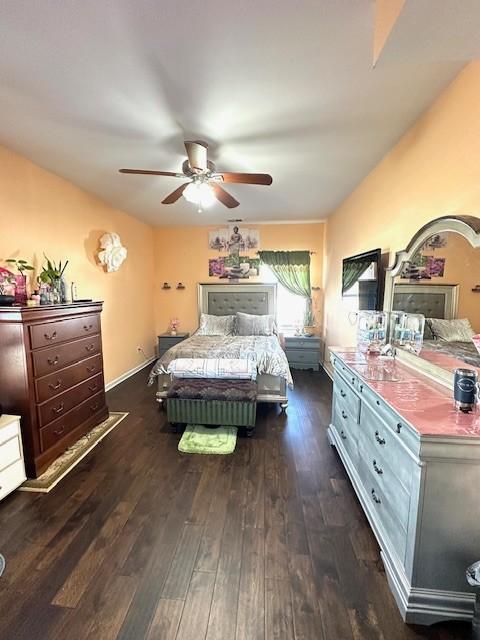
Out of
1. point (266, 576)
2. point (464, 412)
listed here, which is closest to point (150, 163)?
point (464, 412)

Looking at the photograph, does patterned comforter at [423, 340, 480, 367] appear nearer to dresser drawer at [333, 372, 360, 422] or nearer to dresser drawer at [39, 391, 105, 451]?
dresser drawer at [333, 372, 360, 422]

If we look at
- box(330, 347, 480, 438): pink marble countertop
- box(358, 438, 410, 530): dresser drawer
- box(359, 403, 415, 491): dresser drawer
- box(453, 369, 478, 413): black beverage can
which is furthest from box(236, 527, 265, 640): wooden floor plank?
box(453, 369, 478, 413): black beverage can

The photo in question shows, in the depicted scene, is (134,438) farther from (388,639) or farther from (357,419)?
(388,639)

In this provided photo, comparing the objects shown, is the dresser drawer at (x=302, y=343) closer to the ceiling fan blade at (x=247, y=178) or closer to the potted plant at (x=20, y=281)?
the ceiling fan blade at (x=247, y=178)

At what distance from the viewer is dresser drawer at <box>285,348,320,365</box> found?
15.8 feet

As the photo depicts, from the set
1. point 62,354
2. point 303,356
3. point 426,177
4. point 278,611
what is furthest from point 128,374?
point 426,177

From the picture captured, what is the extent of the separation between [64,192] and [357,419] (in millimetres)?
3822

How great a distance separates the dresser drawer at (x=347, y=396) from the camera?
1.94 m

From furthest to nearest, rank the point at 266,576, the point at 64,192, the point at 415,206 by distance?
the point at 64,192, the point at 415,206, the point at 266,576

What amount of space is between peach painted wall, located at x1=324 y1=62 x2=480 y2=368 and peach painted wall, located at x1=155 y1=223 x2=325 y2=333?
1.60m

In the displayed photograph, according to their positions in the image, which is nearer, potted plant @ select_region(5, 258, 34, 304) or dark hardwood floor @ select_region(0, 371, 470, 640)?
dark hardwood floor @ select_region(0, 371, 470, 640)

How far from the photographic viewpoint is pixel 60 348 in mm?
2371

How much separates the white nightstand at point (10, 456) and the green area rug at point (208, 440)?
3.89 feet

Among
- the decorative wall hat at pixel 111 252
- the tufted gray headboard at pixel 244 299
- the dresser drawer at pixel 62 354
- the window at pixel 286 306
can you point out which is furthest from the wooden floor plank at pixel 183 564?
the window at pixel 286 306
